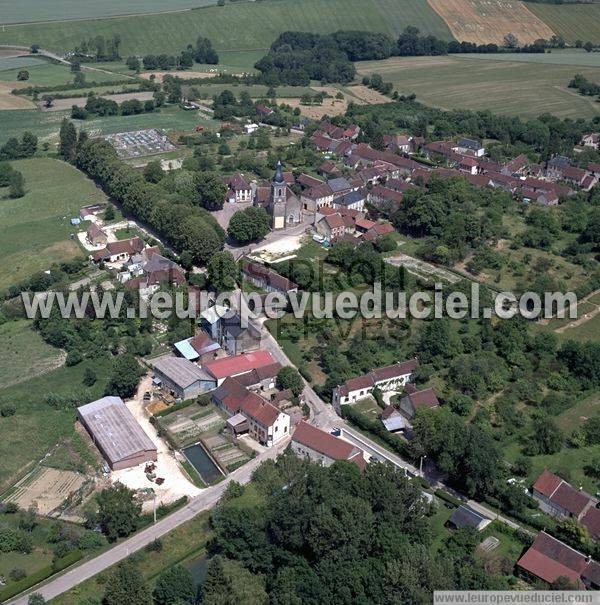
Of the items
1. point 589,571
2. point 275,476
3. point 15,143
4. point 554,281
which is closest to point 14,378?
point 275,476

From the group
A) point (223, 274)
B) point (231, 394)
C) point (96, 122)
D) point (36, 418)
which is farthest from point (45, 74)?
point (231, 394)

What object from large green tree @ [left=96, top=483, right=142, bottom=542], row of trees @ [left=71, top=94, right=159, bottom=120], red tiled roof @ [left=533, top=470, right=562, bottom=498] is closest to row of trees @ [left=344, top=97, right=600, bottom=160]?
row of trees @ [left=71, top=94, right=159, bottom=120]

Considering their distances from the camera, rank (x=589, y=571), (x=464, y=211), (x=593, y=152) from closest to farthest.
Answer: (x=589, y=571) → (x=464, y=211) → (x=593, y=152)

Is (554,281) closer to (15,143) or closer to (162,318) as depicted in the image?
(162,318)

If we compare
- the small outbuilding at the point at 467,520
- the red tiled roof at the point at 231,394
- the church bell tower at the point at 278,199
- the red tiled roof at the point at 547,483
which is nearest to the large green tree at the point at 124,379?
the red tiled roof at the point at 231,394

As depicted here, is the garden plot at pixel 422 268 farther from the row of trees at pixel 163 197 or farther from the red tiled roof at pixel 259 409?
the red tiled roof at pixel 259 409

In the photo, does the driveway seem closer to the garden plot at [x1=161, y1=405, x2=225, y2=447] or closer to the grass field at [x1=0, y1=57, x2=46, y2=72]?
the garden plot at [x1=161, y1=405, x2=225, y2=447]

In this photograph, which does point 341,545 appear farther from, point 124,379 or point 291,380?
point 124,379
